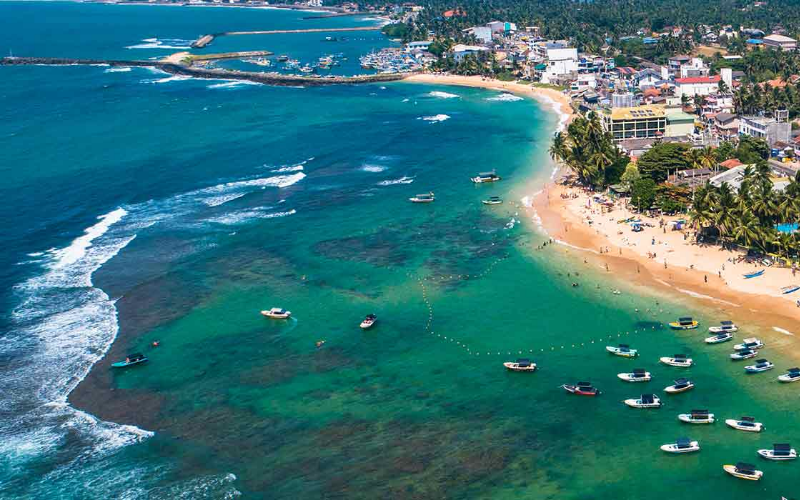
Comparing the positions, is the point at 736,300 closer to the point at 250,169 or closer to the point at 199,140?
the point at 250,169

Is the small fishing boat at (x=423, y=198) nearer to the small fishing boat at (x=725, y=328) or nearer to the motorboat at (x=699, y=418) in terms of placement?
the small fishing boat at (x=725, y=328)

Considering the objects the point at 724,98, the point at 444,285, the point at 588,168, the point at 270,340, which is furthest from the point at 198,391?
the point at 724,98

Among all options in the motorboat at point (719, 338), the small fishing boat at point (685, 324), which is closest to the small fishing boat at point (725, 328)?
the motorboat at point (719, 338)

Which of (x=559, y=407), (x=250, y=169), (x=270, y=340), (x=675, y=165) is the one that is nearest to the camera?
(x=559, y=407)

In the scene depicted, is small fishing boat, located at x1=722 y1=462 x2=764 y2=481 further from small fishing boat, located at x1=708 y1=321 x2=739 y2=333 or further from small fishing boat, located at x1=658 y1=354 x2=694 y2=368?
small fishing boat, located at x1=708 y1=321 x2=739 y2=333

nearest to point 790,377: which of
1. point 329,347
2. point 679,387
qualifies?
point 679,387

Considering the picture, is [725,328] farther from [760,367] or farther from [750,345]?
[760,367]
